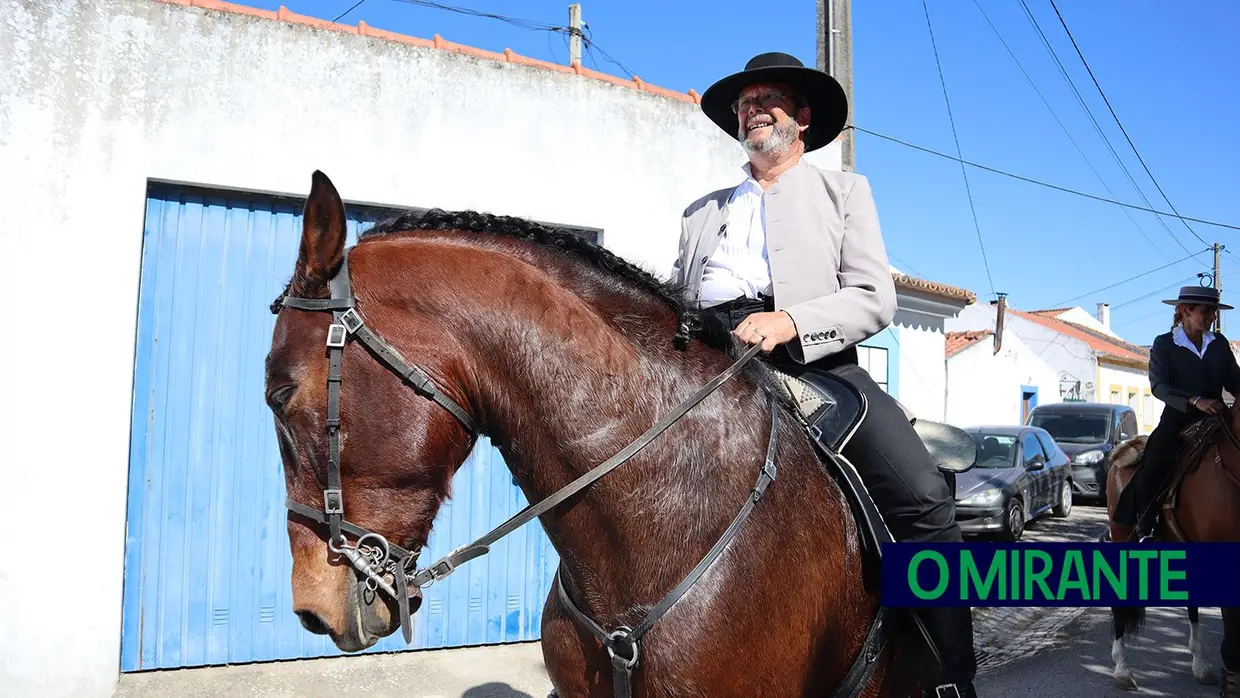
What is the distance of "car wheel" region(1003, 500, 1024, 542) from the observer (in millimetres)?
10133

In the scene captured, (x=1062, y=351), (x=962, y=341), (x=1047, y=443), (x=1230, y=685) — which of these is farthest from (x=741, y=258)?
(x=1062, y=351)

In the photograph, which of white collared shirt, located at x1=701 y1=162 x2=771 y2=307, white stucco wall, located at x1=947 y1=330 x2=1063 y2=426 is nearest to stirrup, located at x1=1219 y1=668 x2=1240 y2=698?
white collared shirt, located at x1=701 y1=162 x2=771 y2=307

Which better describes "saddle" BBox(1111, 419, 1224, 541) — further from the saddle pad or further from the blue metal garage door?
the blue metal garage door

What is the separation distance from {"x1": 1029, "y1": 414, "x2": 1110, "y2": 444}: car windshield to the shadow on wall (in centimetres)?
1488

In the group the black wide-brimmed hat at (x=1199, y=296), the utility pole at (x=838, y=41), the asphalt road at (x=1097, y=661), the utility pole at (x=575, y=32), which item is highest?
the utility pole at (x=575, y=32)

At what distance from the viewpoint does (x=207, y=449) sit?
4895 mm

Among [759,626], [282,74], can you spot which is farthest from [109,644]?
[759,626]

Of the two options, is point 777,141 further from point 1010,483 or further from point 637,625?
point 1010,483

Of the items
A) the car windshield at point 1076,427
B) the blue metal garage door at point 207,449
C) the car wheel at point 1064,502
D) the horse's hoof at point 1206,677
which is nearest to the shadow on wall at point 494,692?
the blue metal garage door at point 207,449

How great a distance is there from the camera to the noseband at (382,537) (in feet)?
5.37

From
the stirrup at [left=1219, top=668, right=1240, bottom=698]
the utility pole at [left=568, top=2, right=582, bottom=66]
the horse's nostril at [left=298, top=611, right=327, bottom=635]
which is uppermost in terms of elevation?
the utility pole at [left=568, top=2, right=582, bottom=66]

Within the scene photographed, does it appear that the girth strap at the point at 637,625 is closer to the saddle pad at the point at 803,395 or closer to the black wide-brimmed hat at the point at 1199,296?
the saddle pad at the point at 803,395

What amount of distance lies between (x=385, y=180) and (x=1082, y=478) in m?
15.4

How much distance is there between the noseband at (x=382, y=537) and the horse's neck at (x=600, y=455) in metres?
0.04
